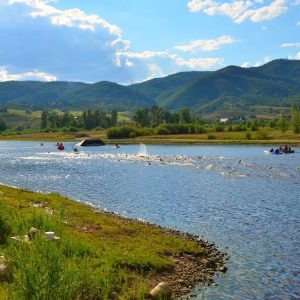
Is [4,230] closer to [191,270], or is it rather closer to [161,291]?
[161,291]

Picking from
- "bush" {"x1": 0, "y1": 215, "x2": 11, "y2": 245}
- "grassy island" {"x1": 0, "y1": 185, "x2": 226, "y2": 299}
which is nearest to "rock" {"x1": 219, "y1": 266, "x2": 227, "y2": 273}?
"grassy island" {"x1": 0, "y1": 185, "x2": 226, "y2": 299}

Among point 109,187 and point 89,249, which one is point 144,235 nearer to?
point 89,249

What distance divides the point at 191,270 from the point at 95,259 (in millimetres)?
6257

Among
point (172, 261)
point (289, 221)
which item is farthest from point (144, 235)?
point (289, 221)

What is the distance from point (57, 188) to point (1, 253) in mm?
48194

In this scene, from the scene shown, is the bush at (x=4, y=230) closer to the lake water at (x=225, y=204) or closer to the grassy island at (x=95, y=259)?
the grassy island at (x=95, y=259)

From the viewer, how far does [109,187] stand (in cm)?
7112

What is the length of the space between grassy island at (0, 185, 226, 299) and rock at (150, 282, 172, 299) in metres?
0.40

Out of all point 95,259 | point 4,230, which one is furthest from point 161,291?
point 4,230

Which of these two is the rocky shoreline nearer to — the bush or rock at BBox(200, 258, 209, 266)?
rock at BBox(200, 258, 209, 266)

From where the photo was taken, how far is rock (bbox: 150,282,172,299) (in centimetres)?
2239

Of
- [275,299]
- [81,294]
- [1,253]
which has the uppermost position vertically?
[1,253]

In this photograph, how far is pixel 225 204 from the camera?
A: 53531 mm

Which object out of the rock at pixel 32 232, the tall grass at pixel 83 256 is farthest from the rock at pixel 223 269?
the rock at pixel 32 232
